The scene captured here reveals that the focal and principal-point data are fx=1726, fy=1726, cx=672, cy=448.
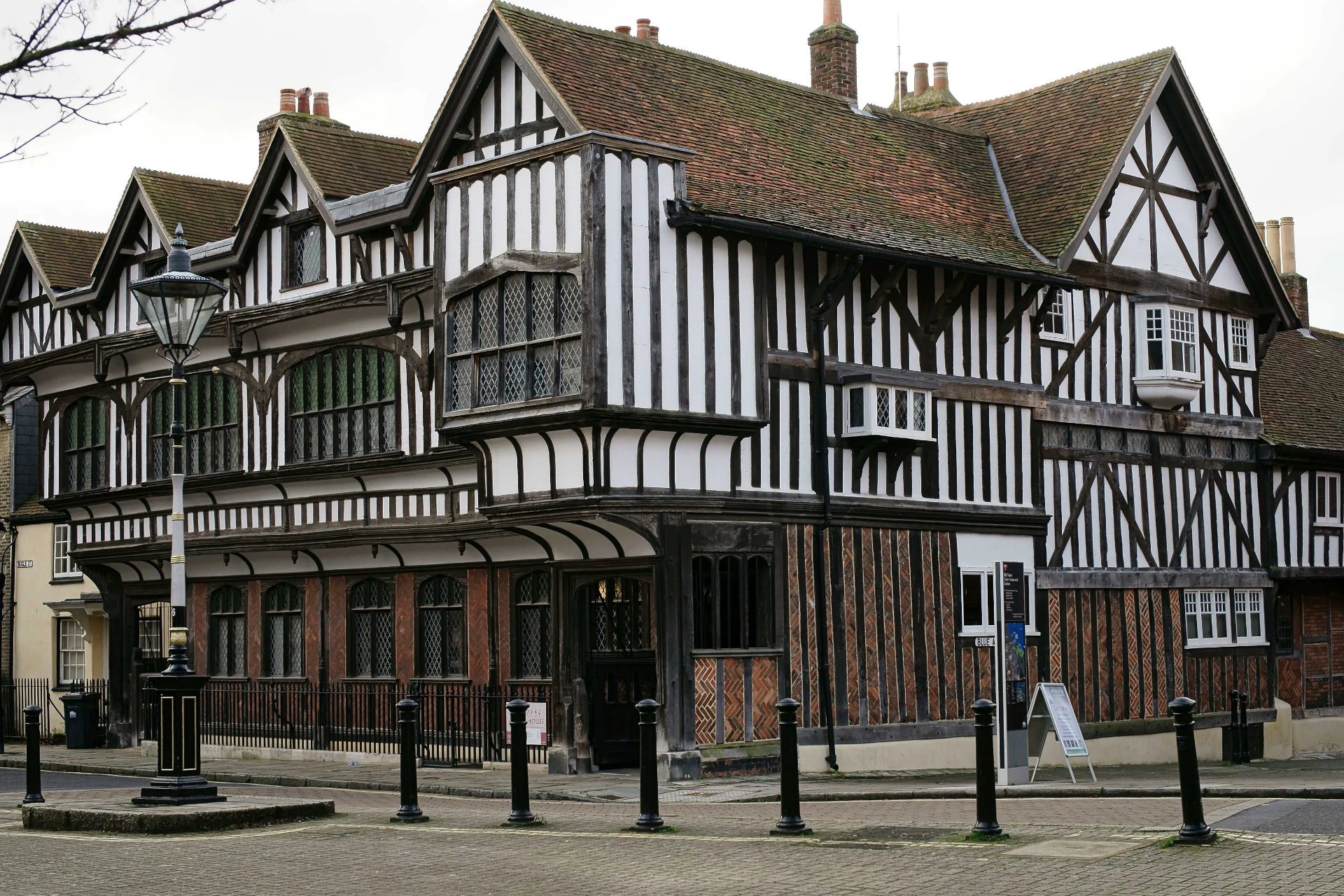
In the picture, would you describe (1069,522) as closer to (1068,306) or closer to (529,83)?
(1068,306)

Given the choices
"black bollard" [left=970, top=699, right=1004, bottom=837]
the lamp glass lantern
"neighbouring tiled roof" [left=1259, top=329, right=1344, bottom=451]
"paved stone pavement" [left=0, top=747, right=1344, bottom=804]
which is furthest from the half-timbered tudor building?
"black bollard" [left=970, top=699, right=1004, bottom=837]

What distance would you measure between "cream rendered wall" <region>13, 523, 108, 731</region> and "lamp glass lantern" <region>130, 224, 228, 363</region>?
18.3m

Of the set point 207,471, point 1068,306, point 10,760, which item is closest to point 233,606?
point 207,471

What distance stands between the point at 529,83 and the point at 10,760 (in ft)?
44.0

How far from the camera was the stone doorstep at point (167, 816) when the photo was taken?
13.6 meters

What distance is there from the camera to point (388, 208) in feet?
74.2

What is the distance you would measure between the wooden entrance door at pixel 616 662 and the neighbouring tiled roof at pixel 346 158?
709 centimetres

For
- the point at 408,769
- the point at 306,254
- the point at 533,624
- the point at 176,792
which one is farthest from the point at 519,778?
the point at 306,254

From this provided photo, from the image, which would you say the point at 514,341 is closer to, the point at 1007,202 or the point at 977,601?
the point at 977,601

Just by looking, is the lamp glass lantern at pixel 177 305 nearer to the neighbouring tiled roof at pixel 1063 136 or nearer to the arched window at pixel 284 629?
the arched window at pixel 284 629

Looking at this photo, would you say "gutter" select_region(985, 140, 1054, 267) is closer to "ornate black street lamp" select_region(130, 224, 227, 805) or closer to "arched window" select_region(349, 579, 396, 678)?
"arched window" select_region(349, 579, 396, 678)

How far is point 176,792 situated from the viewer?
14.4m

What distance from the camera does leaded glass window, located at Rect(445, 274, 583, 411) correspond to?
61.4ft

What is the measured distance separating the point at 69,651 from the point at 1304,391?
23747 mm
